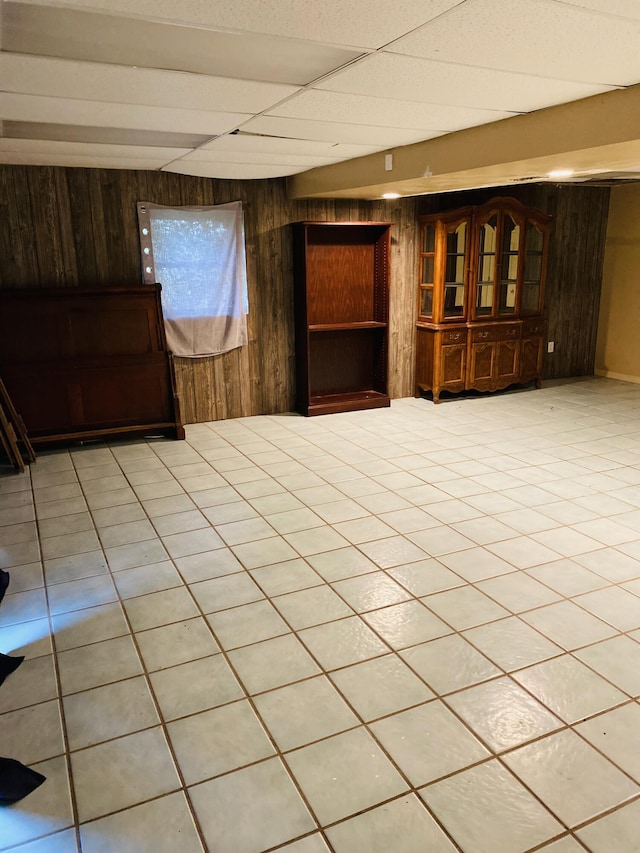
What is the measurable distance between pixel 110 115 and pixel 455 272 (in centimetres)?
403

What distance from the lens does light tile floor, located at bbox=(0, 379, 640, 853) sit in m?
1.77

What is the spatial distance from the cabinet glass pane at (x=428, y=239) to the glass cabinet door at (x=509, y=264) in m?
0.71

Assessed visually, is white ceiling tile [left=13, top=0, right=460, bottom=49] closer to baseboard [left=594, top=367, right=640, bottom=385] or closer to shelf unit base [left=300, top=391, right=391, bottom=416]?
shelf unit base [left=300, top=391, right=391, bottom=416]

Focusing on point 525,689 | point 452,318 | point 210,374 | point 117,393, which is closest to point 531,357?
point 452,318

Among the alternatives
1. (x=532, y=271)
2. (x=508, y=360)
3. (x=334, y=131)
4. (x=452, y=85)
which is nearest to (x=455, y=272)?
(x=532, y=271)

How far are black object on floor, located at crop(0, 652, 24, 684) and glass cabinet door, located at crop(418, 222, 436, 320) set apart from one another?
16.3ft

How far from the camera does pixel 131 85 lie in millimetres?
2432

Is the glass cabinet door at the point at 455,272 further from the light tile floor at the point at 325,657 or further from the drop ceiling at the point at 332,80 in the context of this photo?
the light tile floor at the point at 325,657

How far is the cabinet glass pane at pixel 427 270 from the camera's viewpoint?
6301 mm

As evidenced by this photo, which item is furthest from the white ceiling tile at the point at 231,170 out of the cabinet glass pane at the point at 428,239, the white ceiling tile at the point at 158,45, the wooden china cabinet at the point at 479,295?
the white ceiling tile at the point at 158,45

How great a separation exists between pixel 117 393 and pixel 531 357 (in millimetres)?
4305

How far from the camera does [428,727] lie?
6.82ft

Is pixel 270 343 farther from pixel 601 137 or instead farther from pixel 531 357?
pixel 601 137

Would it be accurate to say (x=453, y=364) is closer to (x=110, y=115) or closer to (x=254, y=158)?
(x=254, y=158)
